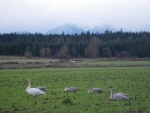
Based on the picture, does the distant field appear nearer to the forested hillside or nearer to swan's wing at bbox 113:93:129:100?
the forested hillside

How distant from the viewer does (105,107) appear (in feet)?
61.0


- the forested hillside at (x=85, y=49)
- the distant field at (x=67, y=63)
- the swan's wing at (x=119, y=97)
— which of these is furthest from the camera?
the forested hillside at (x=85, y=49)

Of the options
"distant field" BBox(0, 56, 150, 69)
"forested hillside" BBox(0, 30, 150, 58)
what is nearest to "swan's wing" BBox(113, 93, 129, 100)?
"distant field" BBox(0, 56, 150, 69)

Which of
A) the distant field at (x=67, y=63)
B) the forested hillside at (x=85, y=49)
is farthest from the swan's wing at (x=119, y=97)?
the forested hillside at (x=85, y=49)

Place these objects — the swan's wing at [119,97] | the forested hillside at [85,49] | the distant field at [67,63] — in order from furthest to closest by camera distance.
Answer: the forested hillside at [85,49]
the distant field at [67,63]
the swan's wing at [119,97]

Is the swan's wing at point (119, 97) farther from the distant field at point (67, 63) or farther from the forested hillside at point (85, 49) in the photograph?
the forested hillside at point (85, 49)

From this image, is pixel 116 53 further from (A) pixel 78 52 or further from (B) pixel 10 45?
(B) pixel 10 45

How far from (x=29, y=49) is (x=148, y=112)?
11819 cm

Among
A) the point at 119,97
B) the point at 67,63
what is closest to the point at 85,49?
the point at 67,63

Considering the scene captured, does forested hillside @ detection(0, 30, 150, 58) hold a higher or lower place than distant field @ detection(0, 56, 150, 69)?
higher

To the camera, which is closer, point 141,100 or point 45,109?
point 45,109

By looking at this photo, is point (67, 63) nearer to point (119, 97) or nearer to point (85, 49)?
point (85, 49)

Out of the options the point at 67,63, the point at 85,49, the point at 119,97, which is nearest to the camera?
the point at 119,97

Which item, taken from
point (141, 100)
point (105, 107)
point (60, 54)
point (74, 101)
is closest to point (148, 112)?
point (105, 107)
